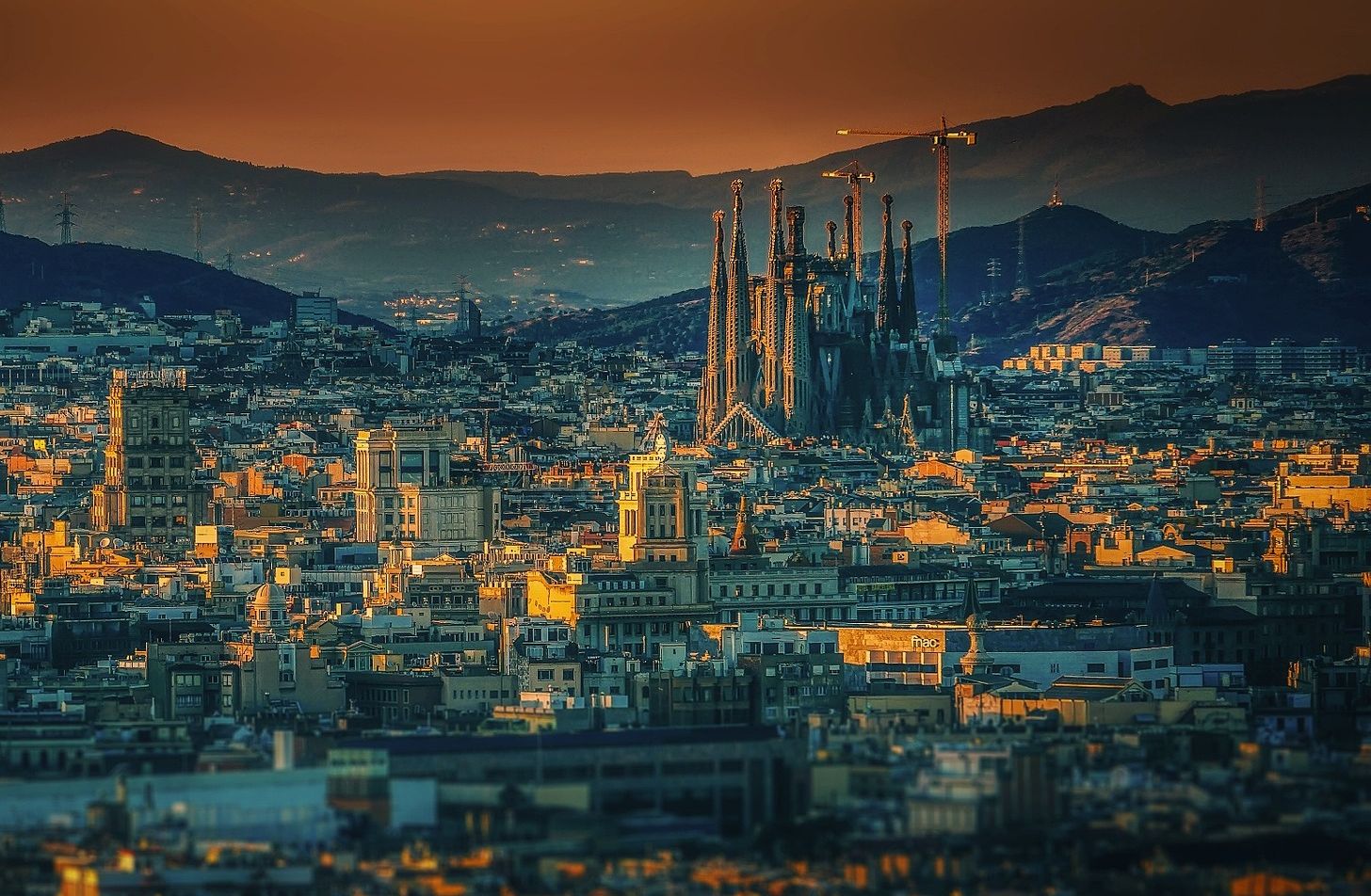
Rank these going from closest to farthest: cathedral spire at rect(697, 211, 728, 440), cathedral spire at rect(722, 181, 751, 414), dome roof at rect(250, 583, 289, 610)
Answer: dome roof at rect(250, 583, 289, 610), cathedral spire at rect(697, 211, 728, 440), cathedral spire at rect(722, 181, 751, 414)

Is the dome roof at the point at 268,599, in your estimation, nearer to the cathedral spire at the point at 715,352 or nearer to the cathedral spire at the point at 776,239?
the cathedral spire at the point at 715,352

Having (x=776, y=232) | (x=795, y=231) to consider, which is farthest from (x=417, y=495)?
(x=795, y=231)

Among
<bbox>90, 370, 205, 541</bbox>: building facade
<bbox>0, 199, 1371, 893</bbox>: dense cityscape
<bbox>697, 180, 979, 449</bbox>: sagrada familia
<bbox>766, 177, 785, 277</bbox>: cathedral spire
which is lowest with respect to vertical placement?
<bbox>0, 199, 1371, 893</bbox>: dense cityscape

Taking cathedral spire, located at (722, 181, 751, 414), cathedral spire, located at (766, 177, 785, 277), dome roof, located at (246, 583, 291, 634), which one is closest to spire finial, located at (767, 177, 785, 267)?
cathedral spire, located at (766, 177, 785, 277)

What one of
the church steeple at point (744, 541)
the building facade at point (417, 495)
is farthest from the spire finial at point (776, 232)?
the church steeple at point (744, 541)

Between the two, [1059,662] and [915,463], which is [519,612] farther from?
[915,463]

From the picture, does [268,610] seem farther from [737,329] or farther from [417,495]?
[737,329]

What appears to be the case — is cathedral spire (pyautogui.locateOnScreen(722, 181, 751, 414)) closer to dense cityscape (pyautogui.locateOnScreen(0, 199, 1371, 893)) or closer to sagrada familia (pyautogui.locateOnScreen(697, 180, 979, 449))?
sagrada familia (pyautogui.locateOnScreen(697, 180, 979, 449))
